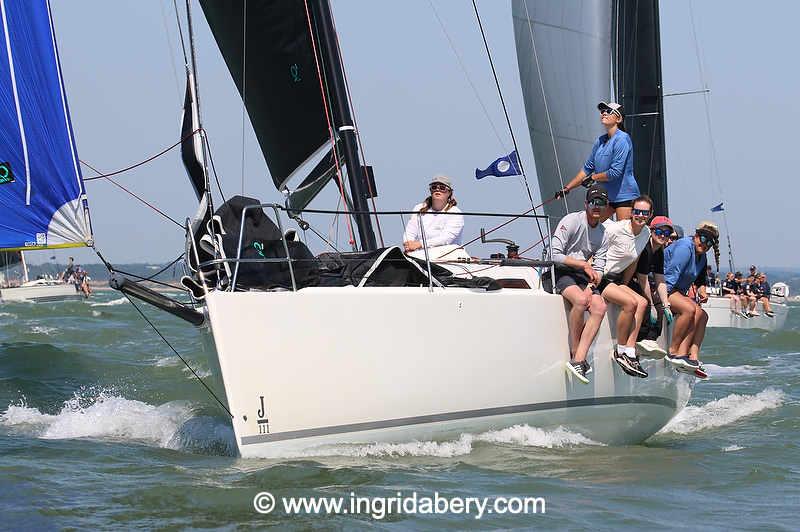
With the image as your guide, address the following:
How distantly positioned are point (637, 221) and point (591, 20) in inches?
272

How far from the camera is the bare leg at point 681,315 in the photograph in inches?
314

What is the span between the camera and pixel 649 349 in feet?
24.6

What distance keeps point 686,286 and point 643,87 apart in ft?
23.1

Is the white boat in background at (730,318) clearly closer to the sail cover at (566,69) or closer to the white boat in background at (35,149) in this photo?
the sail cover at (566,69)

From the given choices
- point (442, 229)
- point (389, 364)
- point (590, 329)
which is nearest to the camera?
point (389, 364)

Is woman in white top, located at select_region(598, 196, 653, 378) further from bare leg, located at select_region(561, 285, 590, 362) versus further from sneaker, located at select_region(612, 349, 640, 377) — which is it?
bare leg, located at select_region(561, 285, 590, 362)

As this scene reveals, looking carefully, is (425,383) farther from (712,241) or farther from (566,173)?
(566,173)

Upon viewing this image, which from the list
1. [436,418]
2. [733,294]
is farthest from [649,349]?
[733,294]

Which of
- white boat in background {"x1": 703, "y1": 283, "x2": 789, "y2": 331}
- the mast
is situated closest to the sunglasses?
the mast

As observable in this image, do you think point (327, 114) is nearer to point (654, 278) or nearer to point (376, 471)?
point (654, 278)

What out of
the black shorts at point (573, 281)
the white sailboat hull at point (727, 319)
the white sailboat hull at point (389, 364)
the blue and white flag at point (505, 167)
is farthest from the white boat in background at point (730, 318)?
the white sailboat hull at point (389, 364)

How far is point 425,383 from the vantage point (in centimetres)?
653

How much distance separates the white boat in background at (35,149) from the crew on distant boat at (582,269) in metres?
3.17

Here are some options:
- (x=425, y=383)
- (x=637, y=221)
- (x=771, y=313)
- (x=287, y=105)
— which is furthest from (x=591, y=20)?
(x=771, y=313)
